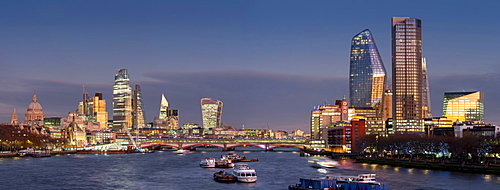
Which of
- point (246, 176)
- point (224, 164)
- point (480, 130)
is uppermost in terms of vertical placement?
point (480, 130)

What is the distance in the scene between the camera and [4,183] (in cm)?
9300

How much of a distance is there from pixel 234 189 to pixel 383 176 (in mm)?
30131

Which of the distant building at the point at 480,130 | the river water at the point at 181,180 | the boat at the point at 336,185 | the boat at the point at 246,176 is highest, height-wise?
the distant building at the point at 480,130

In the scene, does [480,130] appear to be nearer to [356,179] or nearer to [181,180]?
[181,180]

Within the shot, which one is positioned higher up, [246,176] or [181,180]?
[246,176]

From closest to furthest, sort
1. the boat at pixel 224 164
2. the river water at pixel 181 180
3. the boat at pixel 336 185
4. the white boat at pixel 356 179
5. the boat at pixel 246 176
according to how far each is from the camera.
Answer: the boat at pixel 336 185 → the white boat at pixel 356 179 → the river water at pixel 181 180 → the boat at pixel 246 176 → the boat at pixel 224 164

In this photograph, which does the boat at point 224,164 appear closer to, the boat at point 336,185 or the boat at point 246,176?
the boat at point 246,176

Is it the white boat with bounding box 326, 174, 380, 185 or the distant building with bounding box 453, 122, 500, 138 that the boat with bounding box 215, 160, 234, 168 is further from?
the distant building with bounding box 453, 122, 500, 138

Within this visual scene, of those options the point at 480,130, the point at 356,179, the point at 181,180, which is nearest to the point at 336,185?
the point at 356,179

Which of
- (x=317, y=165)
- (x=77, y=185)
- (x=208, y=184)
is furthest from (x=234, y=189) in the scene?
(x=317, y=165)

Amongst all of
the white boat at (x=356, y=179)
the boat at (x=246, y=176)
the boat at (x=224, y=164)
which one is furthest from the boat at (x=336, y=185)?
the boat at (x=224, y=164)

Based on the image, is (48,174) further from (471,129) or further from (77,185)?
(471,129)

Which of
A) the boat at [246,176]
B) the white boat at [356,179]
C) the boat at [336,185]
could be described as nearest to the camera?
the boat at [336,185]

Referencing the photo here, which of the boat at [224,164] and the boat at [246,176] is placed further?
the boat at [224,164]
